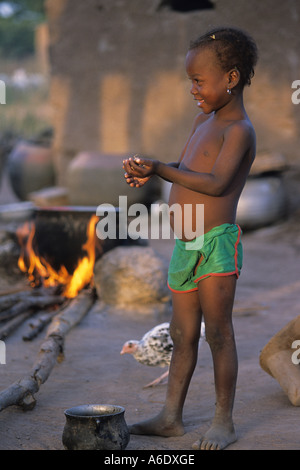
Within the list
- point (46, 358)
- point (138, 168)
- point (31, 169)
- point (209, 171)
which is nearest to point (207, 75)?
point (209, 171)

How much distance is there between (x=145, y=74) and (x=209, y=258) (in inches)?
288

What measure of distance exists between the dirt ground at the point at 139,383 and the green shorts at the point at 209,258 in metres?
0.68

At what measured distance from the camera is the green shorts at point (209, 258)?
278cm

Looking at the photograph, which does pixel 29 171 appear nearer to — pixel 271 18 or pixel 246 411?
pixel 271 18

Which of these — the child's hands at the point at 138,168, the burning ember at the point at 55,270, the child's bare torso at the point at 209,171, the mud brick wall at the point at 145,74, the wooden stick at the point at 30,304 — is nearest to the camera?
the child's hands at the point at 138,168

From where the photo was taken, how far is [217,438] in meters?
2.69

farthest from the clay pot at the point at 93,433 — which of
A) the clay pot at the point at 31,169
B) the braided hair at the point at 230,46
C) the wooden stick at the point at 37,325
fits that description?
the clay pot at the point at 31,169

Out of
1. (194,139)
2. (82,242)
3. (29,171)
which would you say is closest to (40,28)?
(29,171)

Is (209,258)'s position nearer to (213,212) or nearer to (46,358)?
(213,212)

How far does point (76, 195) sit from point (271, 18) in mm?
3677

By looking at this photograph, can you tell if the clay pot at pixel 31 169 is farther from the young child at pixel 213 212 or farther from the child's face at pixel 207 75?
the child's face at pixel 207 75

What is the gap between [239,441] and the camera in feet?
9.02

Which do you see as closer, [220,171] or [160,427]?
[220,171]

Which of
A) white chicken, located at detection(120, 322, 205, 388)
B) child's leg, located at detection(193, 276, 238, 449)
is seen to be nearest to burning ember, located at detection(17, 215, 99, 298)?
white chicken, located at detection(120, 322, 205, 388)
